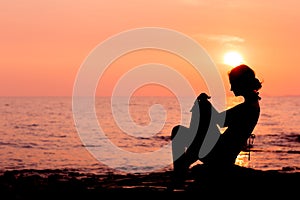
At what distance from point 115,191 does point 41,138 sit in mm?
42067

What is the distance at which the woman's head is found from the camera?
7227 millimetres

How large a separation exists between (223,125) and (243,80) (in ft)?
2.24

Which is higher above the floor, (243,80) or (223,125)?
(243,80)

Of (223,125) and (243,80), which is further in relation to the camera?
(243,80)

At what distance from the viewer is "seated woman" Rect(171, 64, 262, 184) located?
276 inches

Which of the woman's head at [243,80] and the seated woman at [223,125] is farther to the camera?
the woman's head at [243,80]

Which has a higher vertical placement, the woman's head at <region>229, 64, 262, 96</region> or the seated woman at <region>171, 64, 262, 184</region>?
the woman's head at <region>229, 64, 262, 96</region>

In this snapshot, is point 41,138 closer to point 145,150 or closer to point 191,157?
point 145,150

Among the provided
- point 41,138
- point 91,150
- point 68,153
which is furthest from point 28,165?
point 41,138

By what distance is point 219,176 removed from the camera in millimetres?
6926

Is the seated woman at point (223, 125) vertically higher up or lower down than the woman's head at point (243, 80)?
lower down

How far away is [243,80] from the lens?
7.23 meters

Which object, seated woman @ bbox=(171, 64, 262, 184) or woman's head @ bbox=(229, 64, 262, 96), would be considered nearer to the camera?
seated woman @ bbox=(171, 64, 262, 184)

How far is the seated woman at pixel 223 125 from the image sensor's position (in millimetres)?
7004
